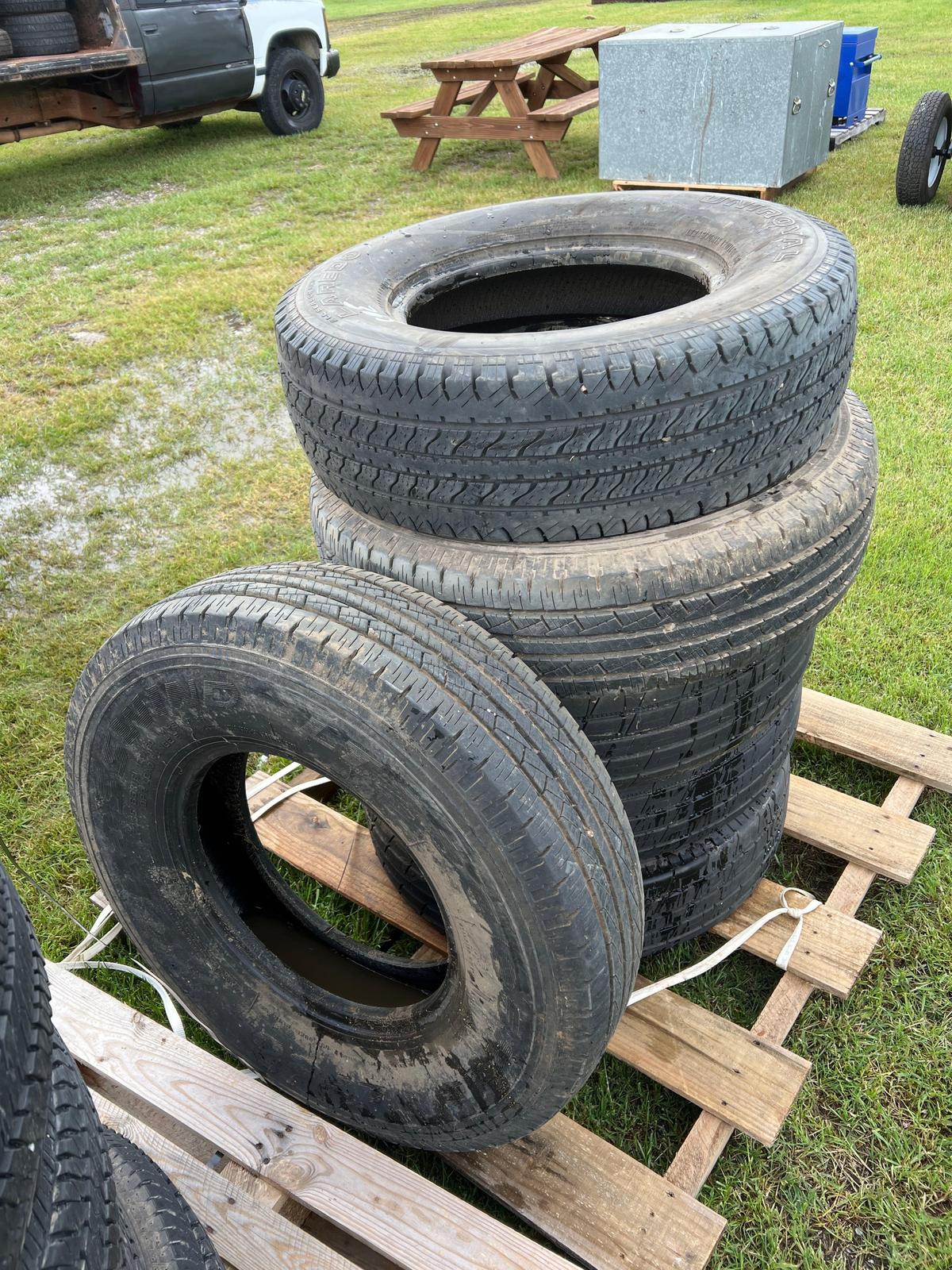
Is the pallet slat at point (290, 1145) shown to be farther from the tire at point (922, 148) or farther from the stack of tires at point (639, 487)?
the tire at point (922, 148)

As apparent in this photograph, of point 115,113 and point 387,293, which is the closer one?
point 387,293

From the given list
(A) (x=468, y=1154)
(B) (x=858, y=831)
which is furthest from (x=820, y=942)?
(A) (x=468, y=1154)

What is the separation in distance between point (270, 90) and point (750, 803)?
34.4ft

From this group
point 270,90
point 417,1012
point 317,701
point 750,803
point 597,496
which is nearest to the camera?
point 317,701

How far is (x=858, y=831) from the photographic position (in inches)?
96.9

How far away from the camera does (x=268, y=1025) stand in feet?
6.33

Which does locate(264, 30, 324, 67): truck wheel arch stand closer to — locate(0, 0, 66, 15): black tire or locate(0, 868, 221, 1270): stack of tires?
locate(0, 0, 66, 15): black tire

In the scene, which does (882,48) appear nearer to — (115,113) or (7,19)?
(115,113)

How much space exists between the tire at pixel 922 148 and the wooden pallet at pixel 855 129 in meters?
1.60

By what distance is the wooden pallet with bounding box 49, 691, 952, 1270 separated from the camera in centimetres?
171

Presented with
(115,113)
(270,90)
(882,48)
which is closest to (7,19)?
(115,113)

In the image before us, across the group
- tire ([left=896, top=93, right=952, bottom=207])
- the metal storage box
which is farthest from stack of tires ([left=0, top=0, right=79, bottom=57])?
tire ([left=896, top=93, right=952, bottom=207])

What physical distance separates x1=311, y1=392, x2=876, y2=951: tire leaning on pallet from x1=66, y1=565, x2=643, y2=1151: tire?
0.14 metres

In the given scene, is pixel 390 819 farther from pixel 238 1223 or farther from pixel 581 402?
pixel 238 1223
